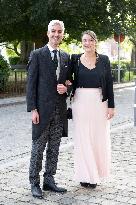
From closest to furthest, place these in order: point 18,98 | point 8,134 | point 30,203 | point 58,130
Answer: point 30,203, point 58,130, point 8,134, point 18,98

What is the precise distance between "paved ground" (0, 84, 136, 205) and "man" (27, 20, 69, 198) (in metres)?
0.30

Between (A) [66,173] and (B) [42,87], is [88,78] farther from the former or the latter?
(A) [66,173]

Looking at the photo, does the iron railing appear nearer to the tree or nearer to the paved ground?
the tree

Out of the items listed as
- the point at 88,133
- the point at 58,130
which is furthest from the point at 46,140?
the point at 88,133

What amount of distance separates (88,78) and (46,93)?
59 cm

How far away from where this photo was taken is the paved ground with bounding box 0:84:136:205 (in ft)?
18.1

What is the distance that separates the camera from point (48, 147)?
227 inches

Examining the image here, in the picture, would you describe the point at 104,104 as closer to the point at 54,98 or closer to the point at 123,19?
the point at 54,98

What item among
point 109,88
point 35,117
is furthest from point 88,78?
point 35,117

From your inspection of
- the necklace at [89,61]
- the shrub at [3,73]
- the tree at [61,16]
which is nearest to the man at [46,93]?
the necklace at [89,61]

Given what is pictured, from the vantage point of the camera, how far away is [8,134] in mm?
10391

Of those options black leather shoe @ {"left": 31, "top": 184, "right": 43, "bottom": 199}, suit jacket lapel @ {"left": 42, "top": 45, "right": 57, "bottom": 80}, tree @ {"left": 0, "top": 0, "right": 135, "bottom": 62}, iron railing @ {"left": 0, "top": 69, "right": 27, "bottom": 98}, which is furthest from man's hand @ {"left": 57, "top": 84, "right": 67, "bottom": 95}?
iron railing @ {"left": 0, "top": 69, "right": 27, "bottom": 98}

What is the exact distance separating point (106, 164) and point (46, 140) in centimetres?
86

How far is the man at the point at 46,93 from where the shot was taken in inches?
217
